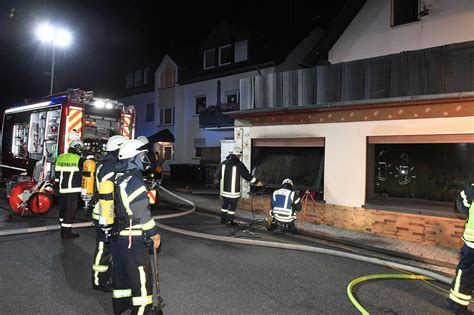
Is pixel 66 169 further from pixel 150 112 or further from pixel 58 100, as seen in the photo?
pixel 150 112

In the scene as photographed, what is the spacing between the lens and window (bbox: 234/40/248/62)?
2098cm

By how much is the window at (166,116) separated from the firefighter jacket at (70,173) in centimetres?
1876

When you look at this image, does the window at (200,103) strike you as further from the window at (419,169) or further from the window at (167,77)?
the window at (419,169)

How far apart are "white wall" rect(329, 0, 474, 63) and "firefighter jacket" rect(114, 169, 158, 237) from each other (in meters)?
9.27

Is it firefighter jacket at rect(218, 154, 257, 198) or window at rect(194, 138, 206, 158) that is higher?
window at rect(194, 138, 206, 158)

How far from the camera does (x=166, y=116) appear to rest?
26.2 m

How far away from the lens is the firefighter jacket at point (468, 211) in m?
4.22

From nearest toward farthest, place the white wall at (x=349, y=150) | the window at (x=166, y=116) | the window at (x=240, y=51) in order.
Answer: the white wall at (x=349, y=150), the window at (x=240, y=51), the window at (x=166, y=116)

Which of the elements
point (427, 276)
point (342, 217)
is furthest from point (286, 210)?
point (427, 276)

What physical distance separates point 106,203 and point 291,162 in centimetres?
729

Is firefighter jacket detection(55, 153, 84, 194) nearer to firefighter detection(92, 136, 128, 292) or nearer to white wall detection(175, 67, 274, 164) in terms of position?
firefighter detection(92, 136, 128, 292)

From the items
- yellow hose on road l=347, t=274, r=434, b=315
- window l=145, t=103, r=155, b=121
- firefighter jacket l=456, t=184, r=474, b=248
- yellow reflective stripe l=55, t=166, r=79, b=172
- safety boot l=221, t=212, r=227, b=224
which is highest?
window l=145, t=103, r=155, b=121

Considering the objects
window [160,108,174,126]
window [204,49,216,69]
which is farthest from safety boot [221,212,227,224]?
window [160,108,174,126]

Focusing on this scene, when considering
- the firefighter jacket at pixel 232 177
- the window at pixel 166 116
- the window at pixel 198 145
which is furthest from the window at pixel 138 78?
the firefighter jacket at pixel 232 177
